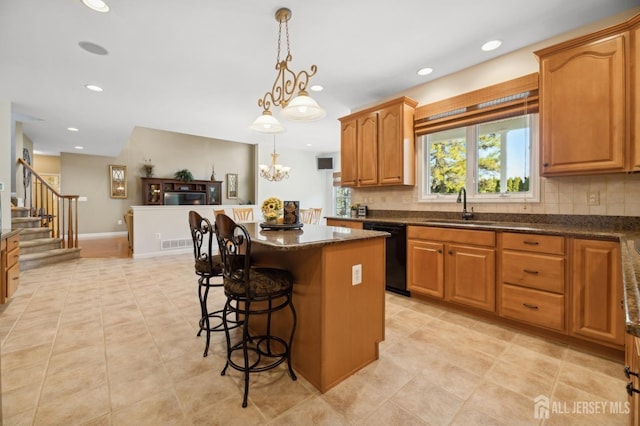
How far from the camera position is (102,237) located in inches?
345

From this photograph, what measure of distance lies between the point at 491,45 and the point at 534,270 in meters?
2.21

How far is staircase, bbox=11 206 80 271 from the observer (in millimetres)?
4645

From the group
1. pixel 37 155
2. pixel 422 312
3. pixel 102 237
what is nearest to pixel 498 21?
pixel 422 312

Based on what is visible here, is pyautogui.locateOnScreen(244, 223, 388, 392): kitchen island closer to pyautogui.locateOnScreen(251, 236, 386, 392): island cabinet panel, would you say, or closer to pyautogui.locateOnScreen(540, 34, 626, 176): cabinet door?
pyautogui.locateOnScreen(251, 236, 386, 392): island cabinet panel

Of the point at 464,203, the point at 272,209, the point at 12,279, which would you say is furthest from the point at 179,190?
the point at 464,203

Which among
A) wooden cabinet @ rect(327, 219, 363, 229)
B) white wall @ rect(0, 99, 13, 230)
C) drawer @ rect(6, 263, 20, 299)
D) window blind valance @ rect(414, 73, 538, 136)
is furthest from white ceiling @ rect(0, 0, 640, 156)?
drawer @ rect(6, 263, 20, 299)

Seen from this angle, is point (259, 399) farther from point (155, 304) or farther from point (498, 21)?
point (498, 21)

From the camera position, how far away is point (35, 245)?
491cm

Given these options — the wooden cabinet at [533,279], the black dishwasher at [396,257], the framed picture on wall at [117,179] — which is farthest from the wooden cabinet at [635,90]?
the framed picture on wall at [117,179]

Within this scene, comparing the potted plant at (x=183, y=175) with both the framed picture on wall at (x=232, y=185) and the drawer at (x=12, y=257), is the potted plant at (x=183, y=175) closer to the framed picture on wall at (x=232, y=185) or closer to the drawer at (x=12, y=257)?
the framed picture on wall at (x=232, y=185)

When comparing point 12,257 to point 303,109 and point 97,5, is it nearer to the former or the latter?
point 97,5

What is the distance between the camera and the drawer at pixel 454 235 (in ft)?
8.37

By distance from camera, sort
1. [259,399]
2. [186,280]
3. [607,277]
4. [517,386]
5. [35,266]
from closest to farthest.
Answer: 1. [259,399]
2. [517,386]
3. [607,277]
4. [186,280]
5. [35,266]

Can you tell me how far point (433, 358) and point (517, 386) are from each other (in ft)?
1.61
